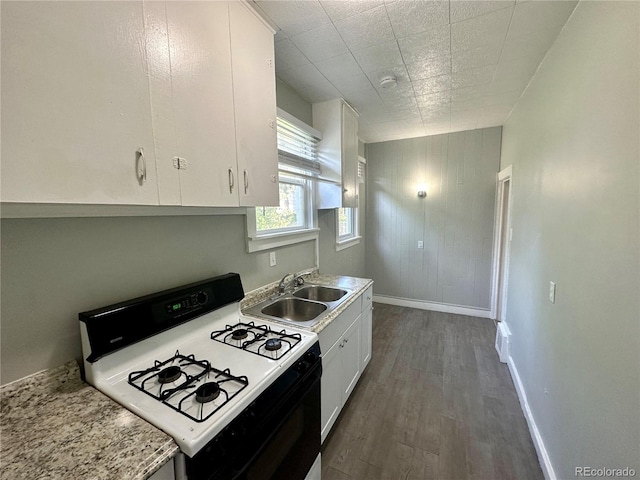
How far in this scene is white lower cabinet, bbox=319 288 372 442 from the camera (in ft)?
5.34

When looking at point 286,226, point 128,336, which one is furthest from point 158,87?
point 286,226

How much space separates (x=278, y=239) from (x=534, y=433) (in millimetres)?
2229

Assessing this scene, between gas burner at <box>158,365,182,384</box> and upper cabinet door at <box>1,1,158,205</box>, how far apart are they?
2.17ft

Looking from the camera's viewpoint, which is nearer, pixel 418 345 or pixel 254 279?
pixel 254 279

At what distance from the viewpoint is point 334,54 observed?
180cm

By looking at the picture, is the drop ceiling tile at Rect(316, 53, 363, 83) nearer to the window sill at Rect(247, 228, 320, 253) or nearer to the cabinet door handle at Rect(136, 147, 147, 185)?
the window sill at Rect(247, 228, 320, 253)

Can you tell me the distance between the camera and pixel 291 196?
7.92ft

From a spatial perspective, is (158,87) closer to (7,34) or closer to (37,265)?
(7,34)

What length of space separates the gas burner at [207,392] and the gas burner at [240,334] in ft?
1.27

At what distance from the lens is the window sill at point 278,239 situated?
186 cm

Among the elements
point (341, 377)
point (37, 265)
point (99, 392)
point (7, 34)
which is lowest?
point (341, 377)

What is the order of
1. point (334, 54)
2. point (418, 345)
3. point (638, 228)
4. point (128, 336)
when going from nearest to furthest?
point (638, 228), point (128, 336), point (334, 54), point (418, 345)

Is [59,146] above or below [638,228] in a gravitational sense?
above

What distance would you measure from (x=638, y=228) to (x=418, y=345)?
98.0 inches
